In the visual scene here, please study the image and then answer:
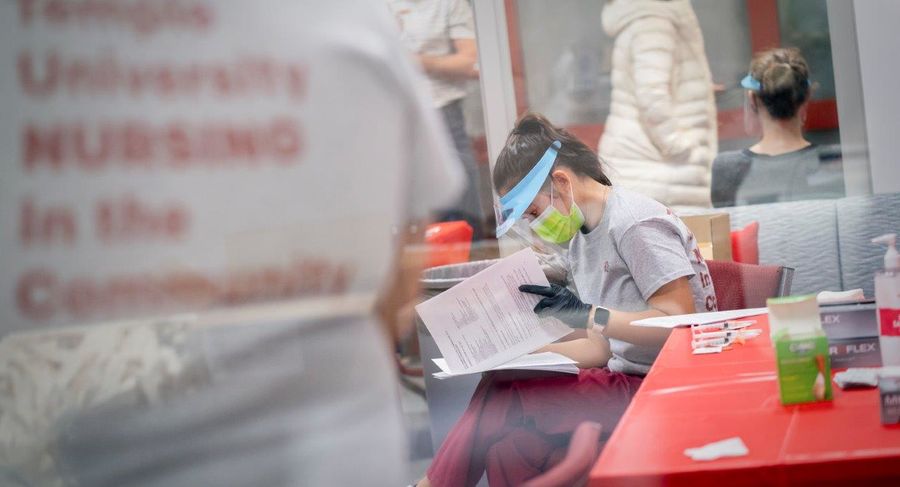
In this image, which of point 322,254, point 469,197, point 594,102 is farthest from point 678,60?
point 322,254

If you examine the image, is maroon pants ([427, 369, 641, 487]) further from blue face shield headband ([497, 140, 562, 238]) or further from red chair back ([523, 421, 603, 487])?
blue face shield headband ([497, 140, 562, 238])

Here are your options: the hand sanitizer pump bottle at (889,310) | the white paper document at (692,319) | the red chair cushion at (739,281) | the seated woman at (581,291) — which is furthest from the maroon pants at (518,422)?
the hand sanitizer pump bottle at (889,310)

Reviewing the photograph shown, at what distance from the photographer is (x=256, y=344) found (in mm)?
1271

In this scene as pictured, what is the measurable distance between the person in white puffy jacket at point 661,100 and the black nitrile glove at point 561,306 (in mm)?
232

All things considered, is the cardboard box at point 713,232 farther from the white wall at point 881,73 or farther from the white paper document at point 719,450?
the white paper document at point 719,450

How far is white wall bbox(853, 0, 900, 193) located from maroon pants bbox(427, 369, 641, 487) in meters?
0.55

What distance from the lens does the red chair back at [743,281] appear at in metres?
1.59

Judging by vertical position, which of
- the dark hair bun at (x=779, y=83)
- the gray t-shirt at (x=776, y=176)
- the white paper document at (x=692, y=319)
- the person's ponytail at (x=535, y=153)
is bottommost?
the white paper document at (x=692, y=319)

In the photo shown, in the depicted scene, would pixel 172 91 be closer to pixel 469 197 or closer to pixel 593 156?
pixel 469 197

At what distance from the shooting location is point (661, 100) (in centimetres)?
158

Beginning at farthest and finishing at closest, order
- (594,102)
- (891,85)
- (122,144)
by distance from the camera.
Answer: (594,102)
(891,85)
(122,144)

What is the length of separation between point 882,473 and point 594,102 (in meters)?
0.82

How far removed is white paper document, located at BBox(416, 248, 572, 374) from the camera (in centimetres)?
161

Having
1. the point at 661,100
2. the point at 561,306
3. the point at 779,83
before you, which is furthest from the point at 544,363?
the point at 779,83
